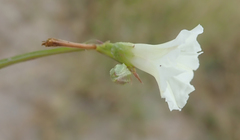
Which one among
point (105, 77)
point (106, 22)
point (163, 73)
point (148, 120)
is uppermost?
point (106, 22)

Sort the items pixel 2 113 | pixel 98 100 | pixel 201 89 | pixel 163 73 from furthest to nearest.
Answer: pixel 201 89 < pixel 98 100 < pixel 2 113 < pixel 163 73

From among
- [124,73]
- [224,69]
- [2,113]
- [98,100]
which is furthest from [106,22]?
[124,73]

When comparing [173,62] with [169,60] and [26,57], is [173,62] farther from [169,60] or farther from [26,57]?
[26,57]

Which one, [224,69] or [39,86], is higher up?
[224,69]

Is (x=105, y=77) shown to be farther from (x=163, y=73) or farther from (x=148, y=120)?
(x=163, y=73)

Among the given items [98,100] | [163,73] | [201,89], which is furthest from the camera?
[201,89]

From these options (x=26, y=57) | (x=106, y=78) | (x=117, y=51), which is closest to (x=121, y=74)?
(x=117, y=51)

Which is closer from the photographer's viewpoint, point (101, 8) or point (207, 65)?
point (101, 8)
